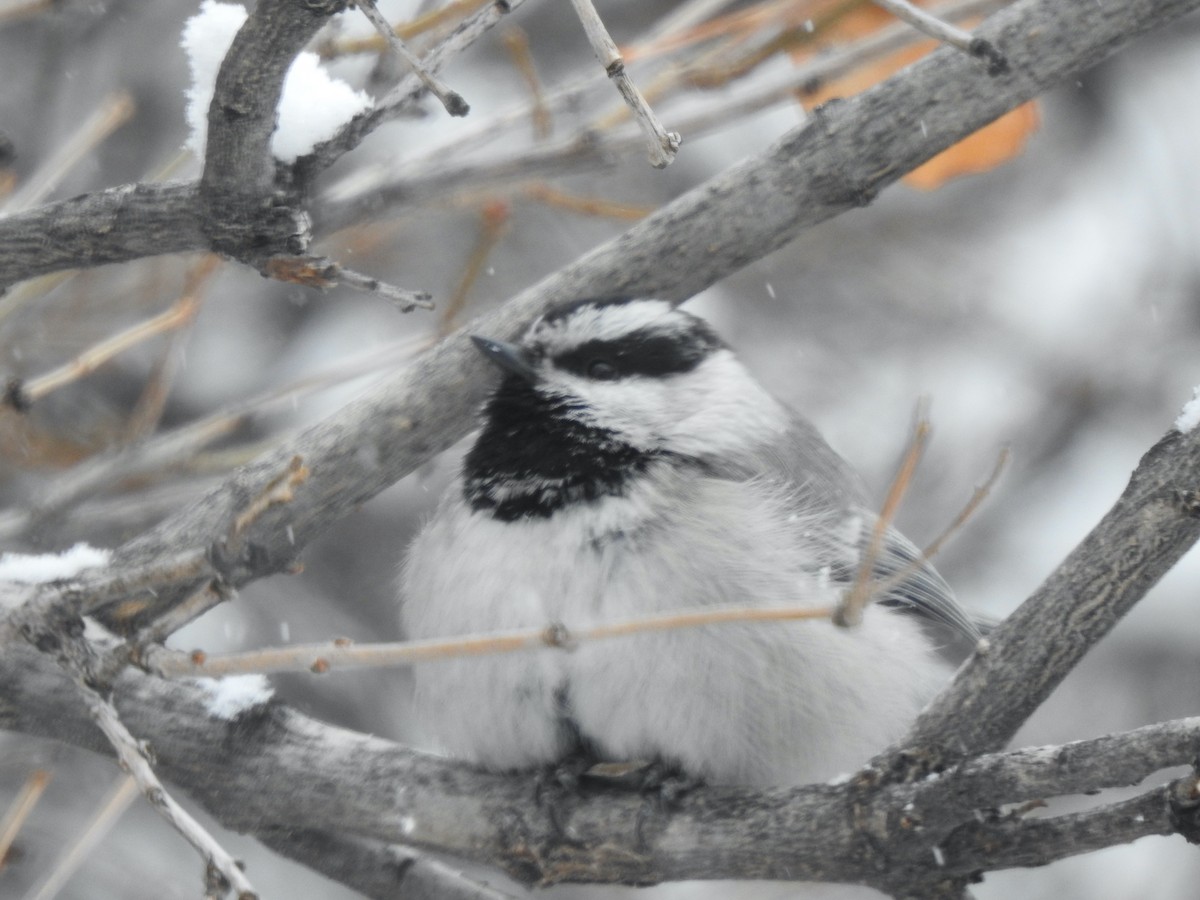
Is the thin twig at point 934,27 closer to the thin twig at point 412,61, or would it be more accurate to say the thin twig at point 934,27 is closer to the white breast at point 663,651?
the thin twig at point 412,61

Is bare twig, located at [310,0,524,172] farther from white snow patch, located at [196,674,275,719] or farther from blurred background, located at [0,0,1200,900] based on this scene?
blurred background, located at [0,0,1200,900]

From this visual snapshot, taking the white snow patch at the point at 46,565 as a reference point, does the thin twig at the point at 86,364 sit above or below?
above

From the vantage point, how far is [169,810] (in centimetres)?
250

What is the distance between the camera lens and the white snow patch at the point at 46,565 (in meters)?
3.38

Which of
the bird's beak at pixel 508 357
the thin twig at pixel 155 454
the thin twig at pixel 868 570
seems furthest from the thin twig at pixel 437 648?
the thin twig at pixel 155 454

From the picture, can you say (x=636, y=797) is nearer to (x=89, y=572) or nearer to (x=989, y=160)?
(x=89, y=572)

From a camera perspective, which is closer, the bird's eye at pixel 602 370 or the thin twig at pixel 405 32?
the thin twig at pixel 405 32

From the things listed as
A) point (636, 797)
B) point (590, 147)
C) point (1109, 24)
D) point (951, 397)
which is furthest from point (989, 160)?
point (951, 397)

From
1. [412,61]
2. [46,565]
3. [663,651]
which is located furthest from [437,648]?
[46,565]

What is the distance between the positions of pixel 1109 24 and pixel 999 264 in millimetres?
4654

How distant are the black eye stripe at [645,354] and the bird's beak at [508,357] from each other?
0.10 meters

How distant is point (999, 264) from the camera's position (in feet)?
26.5

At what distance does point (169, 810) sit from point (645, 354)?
213 cm

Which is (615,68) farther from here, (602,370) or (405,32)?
(602,370)
